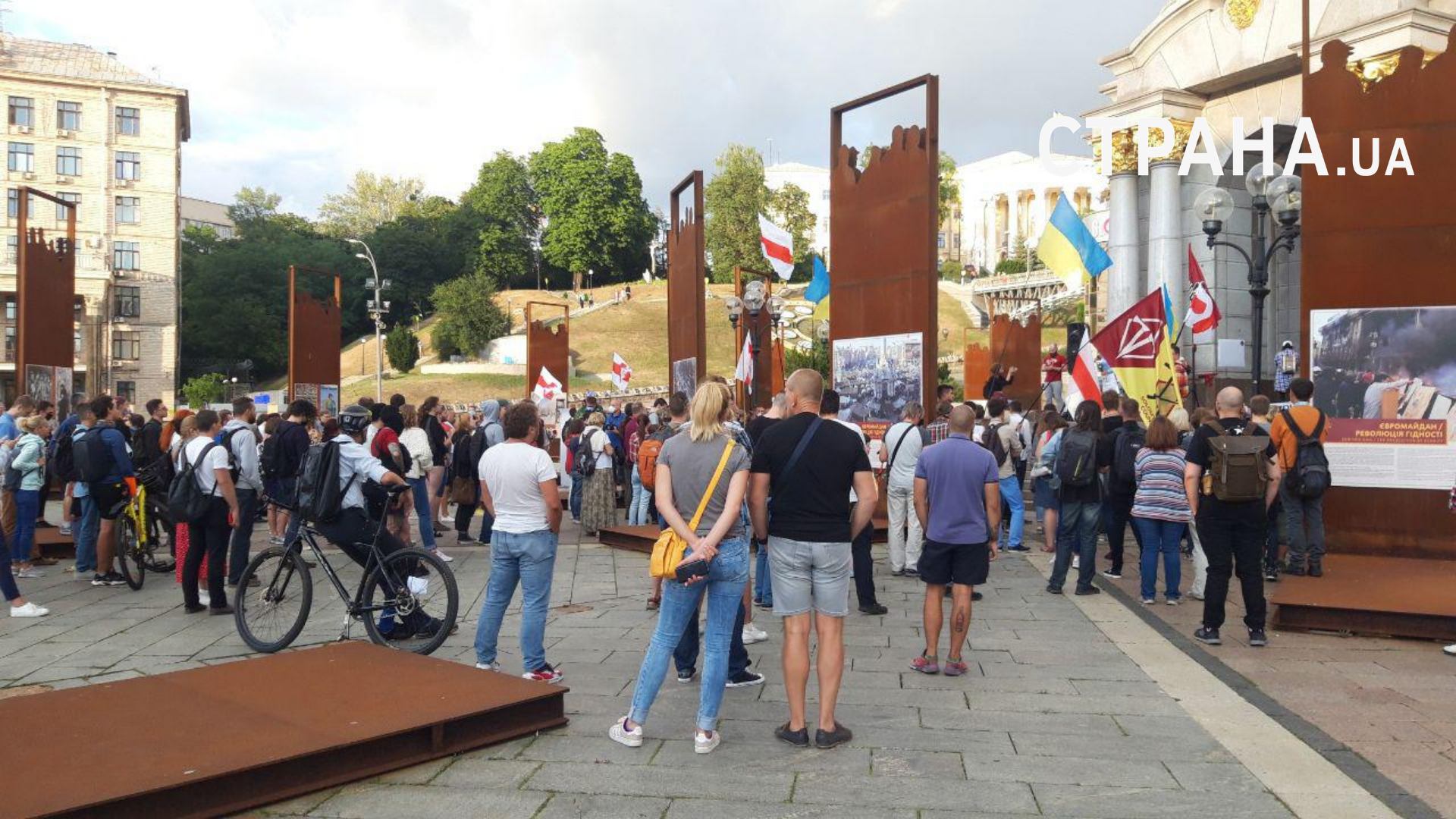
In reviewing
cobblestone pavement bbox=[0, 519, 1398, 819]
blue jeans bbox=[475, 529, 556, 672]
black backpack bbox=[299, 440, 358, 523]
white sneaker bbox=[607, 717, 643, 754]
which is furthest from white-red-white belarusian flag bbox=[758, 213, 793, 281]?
white sneaker bbox=[607, 717, 643, 754]

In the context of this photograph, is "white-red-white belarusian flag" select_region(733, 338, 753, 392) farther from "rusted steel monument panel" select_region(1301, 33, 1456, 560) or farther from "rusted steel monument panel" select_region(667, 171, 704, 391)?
"rusted steel monument panel" select_region(1301, 33, 1456, 560)

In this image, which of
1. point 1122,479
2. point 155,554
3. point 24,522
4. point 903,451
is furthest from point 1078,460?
point 24,522

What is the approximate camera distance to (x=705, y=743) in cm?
497

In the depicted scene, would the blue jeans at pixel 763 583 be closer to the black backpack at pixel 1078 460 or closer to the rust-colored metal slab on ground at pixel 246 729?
the black backpack at pixel 1078 460

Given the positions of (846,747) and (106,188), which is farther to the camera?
(106,188)

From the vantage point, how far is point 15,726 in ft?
16.1

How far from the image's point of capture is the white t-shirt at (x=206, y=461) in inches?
320

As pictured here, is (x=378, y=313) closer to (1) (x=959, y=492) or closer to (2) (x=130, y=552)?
(2) (x=130, y=552)

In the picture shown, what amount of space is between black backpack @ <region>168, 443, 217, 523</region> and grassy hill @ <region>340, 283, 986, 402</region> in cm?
5289

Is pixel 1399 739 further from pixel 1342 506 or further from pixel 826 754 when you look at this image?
pixel 1342 506

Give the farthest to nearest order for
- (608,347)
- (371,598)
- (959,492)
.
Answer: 1. (608,347)
2. (371,598)
3. (959,492)

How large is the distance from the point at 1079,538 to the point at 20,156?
63566 mm

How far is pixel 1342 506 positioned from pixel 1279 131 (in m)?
18.8

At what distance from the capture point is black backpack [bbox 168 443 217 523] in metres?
8.18
